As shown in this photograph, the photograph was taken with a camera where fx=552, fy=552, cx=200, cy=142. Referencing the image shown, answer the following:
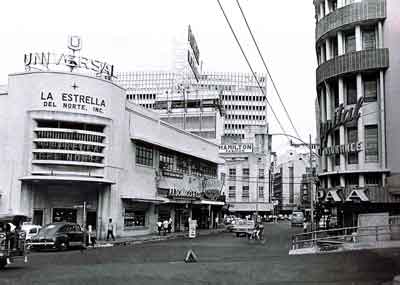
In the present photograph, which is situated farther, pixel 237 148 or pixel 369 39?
pixel 237 148

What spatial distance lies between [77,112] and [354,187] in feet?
66.6

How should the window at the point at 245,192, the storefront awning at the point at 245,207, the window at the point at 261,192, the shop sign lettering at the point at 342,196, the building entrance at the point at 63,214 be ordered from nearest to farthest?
the shop sign lettering at the point at 342,196, the building entrance at the point at 63,214, the storefront awning at the point at 245,207, the window at the point at 261,192, the window at the point at 245,192

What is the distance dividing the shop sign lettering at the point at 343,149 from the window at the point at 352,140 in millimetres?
465

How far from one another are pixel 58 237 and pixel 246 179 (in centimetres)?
8951

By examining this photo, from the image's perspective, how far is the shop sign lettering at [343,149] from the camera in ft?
130

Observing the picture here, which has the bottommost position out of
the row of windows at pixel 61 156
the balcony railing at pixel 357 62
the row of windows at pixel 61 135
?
the row of windows at pixel 61 156

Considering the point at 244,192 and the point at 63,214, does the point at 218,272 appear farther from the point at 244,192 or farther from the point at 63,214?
the point at 244,192

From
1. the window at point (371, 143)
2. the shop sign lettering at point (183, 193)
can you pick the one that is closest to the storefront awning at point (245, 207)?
the shop sign lettering at point (183, 193)

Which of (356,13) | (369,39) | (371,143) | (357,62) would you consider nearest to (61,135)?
(357,62)

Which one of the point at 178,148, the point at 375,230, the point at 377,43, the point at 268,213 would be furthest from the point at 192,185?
the point at 268,213

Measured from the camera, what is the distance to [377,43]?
132ft

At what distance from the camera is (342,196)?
38.2m

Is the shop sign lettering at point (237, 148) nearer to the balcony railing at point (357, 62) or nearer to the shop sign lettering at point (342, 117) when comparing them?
the shop sign lettering at point (342, 117)

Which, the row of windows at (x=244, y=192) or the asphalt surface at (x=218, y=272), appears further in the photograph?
the row of windows at (x=244, y=192)
